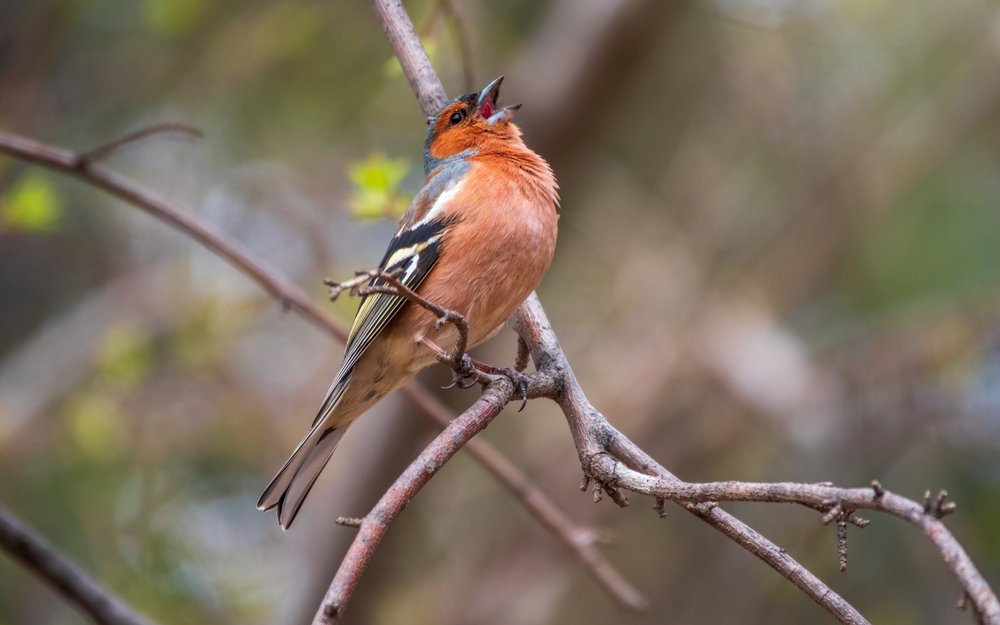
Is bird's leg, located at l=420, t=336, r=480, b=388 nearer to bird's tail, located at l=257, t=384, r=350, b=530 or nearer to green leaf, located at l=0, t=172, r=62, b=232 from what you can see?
bird's tail, located at l=257, t=384, r=350, b=530

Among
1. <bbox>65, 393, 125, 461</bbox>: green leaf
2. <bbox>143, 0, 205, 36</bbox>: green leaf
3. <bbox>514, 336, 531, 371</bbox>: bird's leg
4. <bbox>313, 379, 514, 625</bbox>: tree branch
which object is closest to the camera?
<bbox>313, 379, 514, 625</bbox>: tree branch

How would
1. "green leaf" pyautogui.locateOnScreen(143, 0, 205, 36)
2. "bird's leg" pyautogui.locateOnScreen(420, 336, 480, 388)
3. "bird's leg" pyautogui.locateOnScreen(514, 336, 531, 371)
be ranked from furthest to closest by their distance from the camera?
"green leaf" pyautogui.locateOnScreen(143, 0, 205, 36), "bird's leg" pyautogui.locateOnScreen(514, 336, 531, 371), "bird's leg" pyautogui.locateOnScreen(420, 336, 480, 388)

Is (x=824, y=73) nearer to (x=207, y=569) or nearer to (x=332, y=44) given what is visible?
(x=332, y=44)

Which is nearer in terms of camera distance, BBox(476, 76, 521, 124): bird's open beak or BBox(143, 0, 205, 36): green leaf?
BBox(476, 76, 521, 124): bird's open beak

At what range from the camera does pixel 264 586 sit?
7.53 metres

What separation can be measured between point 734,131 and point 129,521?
5471mm

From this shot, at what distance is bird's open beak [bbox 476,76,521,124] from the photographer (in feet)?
16.2

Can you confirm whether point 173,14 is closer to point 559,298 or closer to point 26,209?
point 26,209

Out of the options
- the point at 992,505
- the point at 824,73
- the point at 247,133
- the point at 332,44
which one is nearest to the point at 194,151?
the point at 247,133

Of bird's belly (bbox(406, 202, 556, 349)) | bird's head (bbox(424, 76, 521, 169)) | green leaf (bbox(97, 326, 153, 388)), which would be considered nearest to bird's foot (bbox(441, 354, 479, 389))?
bird's belly (bbox(406, 202, 556, 349))

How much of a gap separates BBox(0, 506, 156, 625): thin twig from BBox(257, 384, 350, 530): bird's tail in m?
0.88

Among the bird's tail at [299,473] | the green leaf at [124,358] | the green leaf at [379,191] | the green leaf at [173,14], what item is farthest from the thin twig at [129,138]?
the green leaf at [173,14]

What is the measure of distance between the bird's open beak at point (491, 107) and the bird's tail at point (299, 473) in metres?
1.59

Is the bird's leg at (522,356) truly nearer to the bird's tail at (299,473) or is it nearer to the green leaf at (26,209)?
the bird's tail at (299,473)
